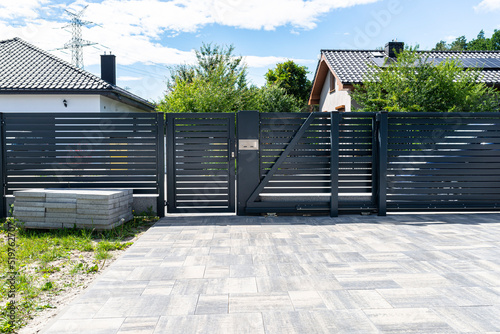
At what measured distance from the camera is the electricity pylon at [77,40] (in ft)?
81.5

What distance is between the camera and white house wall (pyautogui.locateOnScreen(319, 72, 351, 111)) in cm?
1597

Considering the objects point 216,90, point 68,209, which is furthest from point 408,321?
point 216,90

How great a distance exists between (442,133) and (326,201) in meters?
2.52

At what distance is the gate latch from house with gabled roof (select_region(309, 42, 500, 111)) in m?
8.57

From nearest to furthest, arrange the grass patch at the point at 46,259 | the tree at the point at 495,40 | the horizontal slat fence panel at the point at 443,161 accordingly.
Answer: the grass patch at the point at 46,259
the horizontal slat fence panel at the point at 443,161
the tree at the point at 495,40

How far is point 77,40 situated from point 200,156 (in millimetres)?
24199

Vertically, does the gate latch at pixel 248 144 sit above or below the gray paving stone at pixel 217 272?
above

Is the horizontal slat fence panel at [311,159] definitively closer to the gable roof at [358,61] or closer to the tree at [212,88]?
the tree at [212,88]

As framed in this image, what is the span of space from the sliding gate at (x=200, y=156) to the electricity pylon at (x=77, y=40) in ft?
72.5

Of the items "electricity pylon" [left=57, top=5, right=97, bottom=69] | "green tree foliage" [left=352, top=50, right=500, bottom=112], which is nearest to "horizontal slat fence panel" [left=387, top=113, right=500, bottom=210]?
"green tree foliage" [left=352, top=50, right=500, bottom=112]

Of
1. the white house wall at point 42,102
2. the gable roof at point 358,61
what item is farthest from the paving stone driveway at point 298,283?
the white house wall at point 42,102

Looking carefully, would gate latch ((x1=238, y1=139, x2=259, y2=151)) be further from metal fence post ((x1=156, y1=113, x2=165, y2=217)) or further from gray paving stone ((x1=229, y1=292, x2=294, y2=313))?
gray paving stone ((x1=229, y1=292, x2=294, y2=313))

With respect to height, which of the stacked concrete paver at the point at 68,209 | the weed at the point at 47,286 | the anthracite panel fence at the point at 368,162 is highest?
the anthracite panel fence at the point at 368,162

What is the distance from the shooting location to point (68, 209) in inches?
227
